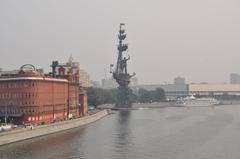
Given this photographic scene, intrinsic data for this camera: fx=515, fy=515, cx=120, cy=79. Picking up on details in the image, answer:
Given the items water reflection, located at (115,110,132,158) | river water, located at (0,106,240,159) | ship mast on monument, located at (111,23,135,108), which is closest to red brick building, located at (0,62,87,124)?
river water, located at (0,106,240,159)

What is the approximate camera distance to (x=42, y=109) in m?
56.7

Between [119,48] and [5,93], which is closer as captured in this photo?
[5,93]

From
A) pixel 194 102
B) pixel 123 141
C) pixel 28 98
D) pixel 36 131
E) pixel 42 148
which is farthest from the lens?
pixel 194 102

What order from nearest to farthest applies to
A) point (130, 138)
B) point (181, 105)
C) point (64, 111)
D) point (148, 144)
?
point (148, 144) → point (130, 138) → point (64, 111) → point (181, 105)

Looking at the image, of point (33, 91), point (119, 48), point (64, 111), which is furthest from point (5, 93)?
point (119, 48)

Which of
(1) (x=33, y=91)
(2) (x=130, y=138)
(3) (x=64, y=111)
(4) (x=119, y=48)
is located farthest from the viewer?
(4) (x=119, y=48)

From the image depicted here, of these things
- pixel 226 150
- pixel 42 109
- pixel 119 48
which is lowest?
pixel 226 150

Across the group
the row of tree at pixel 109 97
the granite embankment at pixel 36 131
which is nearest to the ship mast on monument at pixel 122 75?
the row of tree at pixel 109 97

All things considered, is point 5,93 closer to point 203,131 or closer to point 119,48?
point 203,131

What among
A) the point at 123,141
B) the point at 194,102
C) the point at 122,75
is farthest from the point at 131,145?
the point at 194,102

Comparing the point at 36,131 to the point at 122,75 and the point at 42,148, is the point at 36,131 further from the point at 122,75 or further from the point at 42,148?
the point at 122,75

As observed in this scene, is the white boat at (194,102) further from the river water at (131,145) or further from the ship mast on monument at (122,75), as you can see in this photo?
the river water at (131,145)

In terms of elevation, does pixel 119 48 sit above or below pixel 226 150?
above

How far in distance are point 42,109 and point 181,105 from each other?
88.9 m
